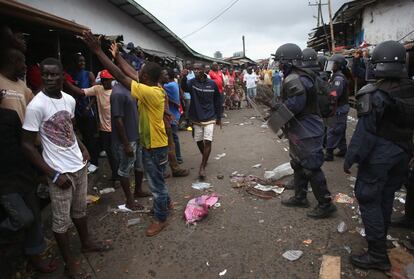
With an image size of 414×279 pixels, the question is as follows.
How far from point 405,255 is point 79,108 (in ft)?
16.8

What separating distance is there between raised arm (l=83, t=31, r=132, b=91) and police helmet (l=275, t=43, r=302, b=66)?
75.2 inches

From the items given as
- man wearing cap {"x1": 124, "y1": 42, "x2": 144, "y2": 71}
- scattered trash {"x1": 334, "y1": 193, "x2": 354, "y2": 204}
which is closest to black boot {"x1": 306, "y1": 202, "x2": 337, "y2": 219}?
scattered trash {"x1": 334, "y1": 193, "x2": 354, "y2": 204}

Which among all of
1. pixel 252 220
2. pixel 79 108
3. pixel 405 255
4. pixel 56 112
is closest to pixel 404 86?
pixel 405 255

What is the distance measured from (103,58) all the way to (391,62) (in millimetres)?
2583

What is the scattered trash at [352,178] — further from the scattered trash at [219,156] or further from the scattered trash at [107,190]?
the scattered trash at [107,190]

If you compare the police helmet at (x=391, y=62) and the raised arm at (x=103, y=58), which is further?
the raised arm at (x=103, y=58)

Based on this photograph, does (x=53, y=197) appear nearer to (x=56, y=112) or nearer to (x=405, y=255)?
(x=56, y=112)

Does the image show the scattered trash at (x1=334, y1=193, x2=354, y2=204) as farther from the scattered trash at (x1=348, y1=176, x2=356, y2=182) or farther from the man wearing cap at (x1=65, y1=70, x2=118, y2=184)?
the man wearing cap at (x1=65, y1=70, x2=118, y2=184)

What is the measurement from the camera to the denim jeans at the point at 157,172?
3.72m

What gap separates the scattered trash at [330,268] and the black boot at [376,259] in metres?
0.19

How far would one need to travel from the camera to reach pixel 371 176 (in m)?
2.94

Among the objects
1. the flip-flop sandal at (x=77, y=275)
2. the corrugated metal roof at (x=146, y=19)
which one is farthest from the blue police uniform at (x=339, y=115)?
the corrugated metal roof at (x=146, y=19)

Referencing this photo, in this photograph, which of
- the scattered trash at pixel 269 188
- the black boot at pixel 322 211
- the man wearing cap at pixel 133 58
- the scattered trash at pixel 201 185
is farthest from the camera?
the man wearing cap at pixel 133 58

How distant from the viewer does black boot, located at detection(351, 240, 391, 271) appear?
2.92m
